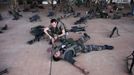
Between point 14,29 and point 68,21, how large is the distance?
2428 millimetres

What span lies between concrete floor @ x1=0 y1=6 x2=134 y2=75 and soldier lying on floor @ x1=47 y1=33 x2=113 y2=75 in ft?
0.44

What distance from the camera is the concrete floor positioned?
5715 millimetres

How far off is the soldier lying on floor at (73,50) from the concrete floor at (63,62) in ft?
0.44

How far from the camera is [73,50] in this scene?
20.9 feet

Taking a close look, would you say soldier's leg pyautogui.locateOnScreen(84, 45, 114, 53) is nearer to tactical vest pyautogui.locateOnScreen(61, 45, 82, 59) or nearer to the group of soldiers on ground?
Result: the group of soldiers on ground

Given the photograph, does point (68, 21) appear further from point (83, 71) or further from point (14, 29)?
point (83, 71)

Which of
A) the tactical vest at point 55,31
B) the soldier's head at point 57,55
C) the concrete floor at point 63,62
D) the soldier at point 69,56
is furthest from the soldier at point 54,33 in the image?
the soldier's head at point 57,55

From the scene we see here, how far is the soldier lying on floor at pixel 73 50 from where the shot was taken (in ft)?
19.7

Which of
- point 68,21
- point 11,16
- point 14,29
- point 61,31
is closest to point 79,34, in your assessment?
point 61,31

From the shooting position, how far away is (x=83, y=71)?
559cm

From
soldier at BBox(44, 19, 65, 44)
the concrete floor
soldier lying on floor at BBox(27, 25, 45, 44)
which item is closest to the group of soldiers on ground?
A: soldier at BBox(44, 19, 65, 44)

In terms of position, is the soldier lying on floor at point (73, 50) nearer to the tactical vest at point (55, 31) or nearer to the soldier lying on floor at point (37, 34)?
the tactical vest at point (55, 31)

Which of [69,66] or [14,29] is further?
[14,29]

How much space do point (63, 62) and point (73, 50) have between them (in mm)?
469
